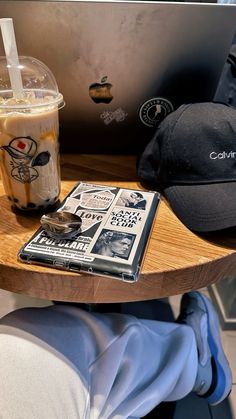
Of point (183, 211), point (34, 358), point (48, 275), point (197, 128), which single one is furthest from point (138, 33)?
point (34, 358)

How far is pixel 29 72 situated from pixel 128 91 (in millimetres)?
187

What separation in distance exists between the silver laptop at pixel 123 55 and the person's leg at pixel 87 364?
359 mm

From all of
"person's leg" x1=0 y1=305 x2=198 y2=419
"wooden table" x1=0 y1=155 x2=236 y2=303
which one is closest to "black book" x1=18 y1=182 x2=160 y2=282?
"wooden table" x1=0 y1=155 x2=236 y2=303

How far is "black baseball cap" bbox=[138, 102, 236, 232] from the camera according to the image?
50 centimetres

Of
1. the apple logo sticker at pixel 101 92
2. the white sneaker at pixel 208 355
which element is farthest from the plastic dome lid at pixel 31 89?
the white sneaker at pixel 208 355

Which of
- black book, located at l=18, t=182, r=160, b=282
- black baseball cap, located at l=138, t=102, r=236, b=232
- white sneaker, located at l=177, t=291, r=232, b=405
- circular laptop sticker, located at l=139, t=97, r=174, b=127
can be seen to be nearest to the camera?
black book, located at l=18, t=182, r=160, b=282

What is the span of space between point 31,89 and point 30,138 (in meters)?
0.09

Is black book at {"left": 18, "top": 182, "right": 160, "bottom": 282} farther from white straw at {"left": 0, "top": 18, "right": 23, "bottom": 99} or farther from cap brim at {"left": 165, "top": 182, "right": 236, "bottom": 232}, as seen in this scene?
white straw at {"left": 0, "top": 18, "right": 23, "bottom": 99}

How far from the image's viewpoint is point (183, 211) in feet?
1.61

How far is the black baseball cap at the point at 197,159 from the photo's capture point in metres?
0.50

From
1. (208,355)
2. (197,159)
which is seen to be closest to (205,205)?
(197,159)

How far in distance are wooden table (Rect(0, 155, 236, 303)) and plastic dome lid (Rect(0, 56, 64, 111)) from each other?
0.16 metres

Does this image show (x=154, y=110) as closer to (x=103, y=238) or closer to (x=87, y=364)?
(x=103, y=238)

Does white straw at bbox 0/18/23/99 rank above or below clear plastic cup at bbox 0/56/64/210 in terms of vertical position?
above
